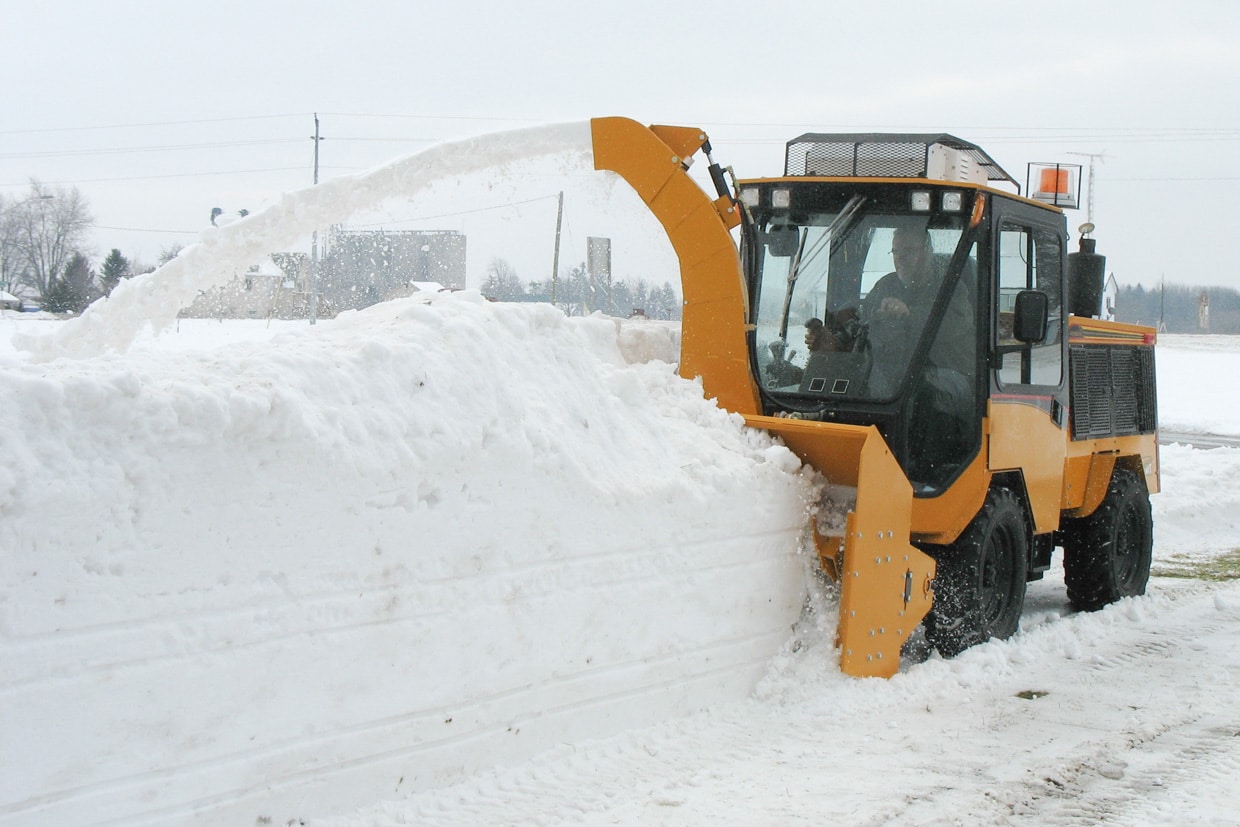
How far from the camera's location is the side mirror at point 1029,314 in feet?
19.5

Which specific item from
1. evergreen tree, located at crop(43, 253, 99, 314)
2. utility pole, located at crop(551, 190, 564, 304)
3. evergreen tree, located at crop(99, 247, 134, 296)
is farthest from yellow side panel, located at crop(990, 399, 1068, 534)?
evergreen tree, located at crop(99, 247, 134, 296)

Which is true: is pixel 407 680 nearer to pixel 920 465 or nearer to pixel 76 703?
pixel 76 703

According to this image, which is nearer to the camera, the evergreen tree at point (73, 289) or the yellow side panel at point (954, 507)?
the yellow side panel at point (954, 507)

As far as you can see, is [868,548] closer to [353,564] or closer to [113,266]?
[353,564]

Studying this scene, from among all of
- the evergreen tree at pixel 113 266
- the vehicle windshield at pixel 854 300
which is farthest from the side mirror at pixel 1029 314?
the evergreen tree at pixel 113 266

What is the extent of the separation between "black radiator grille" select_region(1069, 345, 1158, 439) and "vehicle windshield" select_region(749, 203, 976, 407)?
1.79 m

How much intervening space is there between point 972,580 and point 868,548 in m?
1.06

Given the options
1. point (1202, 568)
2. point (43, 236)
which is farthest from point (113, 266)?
point (1202, 568)

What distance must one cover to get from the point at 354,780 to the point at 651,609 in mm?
1377

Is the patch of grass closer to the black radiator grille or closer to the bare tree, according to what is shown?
the black radiator grille

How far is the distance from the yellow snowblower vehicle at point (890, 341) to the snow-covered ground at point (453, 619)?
266 mm

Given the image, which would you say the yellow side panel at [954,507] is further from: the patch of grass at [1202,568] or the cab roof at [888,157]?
the patch of grass at [1202,568]

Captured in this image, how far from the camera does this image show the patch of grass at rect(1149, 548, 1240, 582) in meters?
8.97

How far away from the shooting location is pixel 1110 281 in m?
8.65
